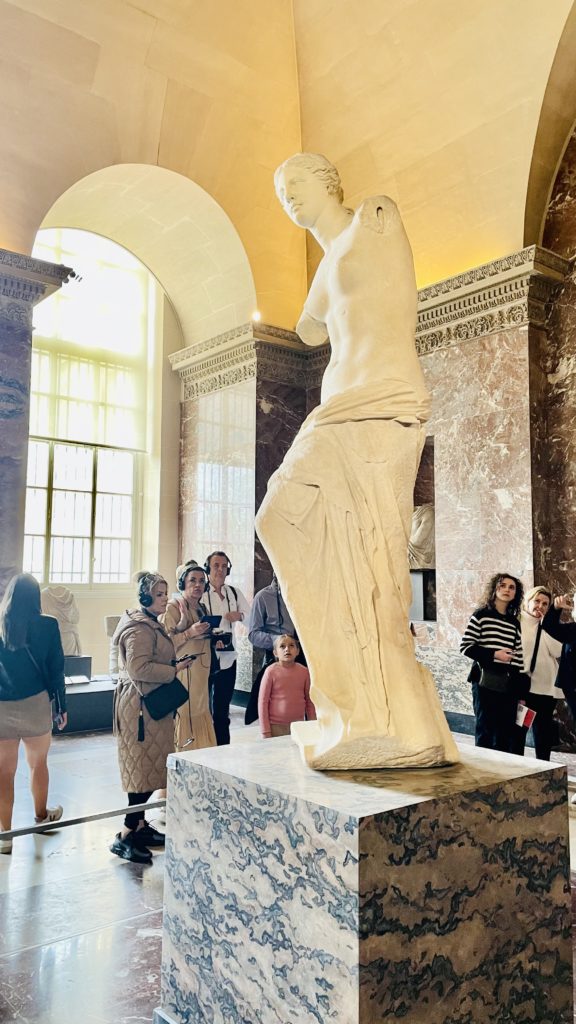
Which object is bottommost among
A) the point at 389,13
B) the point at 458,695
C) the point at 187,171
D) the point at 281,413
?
the point at 458,695

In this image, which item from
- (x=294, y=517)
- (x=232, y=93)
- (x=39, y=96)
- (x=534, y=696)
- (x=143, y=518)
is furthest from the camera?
(x=143, y=518)

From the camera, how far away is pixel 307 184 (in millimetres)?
2793

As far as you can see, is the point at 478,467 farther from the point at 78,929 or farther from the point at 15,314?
the point at 78,929

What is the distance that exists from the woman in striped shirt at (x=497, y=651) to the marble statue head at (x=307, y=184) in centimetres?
266

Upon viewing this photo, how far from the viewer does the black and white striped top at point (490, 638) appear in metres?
4.56

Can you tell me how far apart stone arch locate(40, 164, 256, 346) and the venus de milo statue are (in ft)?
20.9

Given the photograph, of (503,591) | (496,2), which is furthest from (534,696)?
(496,2)

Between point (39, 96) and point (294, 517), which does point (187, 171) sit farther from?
point (294, 517)

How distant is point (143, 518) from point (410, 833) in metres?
10.00

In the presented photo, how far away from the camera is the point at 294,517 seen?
2.57m

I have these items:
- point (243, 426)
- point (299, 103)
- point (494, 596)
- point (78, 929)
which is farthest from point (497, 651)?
point (299, 103)

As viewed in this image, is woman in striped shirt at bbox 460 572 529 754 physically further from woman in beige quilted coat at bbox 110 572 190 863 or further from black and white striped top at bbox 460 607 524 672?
woman in beige quilted coat at bbox 110 572 190 863

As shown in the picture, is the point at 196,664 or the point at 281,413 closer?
the point at 196,664

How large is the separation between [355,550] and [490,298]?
5307 millimetres
